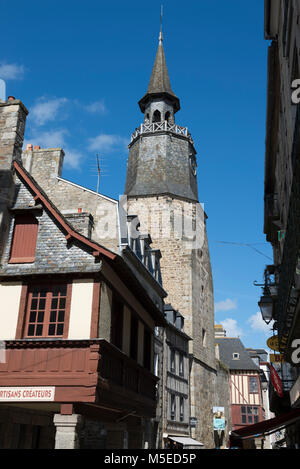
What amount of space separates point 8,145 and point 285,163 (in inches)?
269

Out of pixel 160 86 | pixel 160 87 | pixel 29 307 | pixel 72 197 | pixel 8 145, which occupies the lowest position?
pixel 29 307

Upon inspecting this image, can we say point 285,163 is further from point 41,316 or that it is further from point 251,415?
point 251,415

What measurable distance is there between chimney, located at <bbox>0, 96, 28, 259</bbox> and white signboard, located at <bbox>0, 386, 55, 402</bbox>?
10.9 feet

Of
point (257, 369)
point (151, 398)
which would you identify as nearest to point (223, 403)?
point (257, 369)

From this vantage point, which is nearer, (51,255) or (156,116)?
(51,255)

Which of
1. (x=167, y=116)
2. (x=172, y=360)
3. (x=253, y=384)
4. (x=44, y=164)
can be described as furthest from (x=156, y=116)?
(x=253, y=384)

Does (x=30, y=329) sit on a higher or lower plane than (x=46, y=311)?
lower

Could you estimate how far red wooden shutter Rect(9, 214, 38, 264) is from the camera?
11.0 meters

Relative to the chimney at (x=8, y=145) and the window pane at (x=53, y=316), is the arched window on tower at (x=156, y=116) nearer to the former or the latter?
the chimney at (x=8, y=145)

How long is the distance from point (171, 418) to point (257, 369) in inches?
685

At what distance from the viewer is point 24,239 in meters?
11.3

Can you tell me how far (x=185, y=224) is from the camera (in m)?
30.5

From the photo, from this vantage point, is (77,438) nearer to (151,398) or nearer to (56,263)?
(56,263)

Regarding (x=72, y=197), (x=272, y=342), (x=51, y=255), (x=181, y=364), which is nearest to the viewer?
(x=51, y=255)
